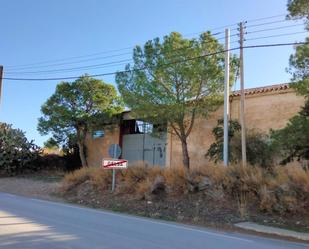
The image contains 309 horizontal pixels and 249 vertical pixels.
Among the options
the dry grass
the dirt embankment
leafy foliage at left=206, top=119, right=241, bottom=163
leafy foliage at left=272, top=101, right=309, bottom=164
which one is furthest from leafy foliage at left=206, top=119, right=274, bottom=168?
the dirt embankment

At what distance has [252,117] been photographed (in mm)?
29266

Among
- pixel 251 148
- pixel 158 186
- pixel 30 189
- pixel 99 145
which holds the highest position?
pixel 99 145

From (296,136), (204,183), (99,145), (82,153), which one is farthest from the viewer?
(99,145)

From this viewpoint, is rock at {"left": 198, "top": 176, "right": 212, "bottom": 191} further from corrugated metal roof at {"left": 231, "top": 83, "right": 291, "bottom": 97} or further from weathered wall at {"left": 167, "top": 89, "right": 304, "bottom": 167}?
corrugated metal roof at {"left": 231, "top": 83, "right": 291, "bottom": 97}

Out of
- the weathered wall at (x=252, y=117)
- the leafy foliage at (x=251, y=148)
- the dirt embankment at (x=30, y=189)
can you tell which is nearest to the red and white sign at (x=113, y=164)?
the dirt embankment at (x=30, y=189)

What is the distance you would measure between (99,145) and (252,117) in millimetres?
17200

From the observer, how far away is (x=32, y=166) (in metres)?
38.1

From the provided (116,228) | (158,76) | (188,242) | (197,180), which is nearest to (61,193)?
(197,180)

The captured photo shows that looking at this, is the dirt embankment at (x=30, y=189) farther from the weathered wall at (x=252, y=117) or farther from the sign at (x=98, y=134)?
the sign at (x=98, y=134)

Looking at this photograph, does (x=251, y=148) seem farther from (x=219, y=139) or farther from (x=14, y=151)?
(x=14, y=151)

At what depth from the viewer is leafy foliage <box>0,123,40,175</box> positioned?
117ft

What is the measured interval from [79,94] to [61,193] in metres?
15.9

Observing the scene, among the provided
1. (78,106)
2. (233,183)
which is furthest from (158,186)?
(78,106)

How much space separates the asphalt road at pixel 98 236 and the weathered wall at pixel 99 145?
88.4 feet
